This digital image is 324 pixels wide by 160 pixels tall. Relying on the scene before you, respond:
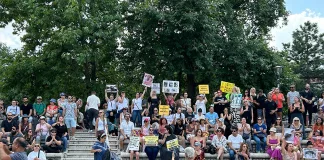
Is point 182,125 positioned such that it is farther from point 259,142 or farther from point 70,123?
point 70,123

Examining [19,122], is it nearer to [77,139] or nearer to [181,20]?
[77,139]

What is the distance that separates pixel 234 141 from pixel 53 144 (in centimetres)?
600

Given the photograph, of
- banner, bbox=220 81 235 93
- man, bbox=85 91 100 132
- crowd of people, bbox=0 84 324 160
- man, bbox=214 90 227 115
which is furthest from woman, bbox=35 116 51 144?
banner, bbox=220 81 235 93

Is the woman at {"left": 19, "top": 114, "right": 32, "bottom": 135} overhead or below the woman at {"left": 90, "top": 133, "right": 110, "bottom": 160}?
overhead

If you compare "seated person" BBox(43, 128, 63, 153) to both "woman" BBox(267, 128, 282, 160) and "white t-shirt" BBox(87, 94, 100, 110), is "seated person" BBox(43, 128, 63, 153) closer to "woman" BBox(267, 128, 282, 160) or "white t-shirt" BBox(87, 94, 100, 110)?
"white t-shirt" BBox(87, 94, 100, 110)

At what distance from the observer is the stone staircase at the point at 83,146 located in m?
17.5

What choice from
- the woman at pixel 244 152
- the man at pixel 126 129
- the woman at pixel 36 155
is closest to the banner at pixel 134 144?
the man at pixel 126 129

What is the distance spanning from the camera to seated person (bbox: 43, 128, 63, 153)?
16.9 meters

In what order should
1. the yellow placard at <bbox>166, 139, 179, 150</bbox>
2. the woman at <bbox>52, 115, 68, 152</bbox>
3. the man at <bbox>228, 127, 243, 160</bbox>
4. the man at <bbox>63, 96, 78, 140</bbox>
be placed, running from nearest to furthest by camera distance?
the yellow placard at <bbox>166, 139, 179, 150</bbox>
the man at <bbox>228, 127, 243, 160</bbox>
the woman at <bbox>52, 115, 68, 152</bbox>
the man at <bbox>63, 96, 78, 140</bbox>

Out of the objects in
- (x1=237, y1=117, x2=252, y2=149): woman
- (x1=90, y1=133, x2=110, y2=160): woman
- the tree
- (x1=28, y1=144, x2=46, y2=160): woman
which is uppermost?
the tree

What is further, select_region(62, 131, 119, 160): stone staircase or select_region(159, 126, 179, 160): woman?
select_region(62, 131, 119, 160): stone staircase

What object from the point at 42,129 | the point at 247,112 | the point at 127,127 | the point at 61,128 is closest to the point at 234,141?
the point at 247,112

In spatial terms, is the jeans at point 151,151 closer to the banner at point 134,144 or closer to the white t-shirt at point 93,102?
the banner at point 134,144

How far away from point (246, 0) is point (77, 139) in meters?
16.9
